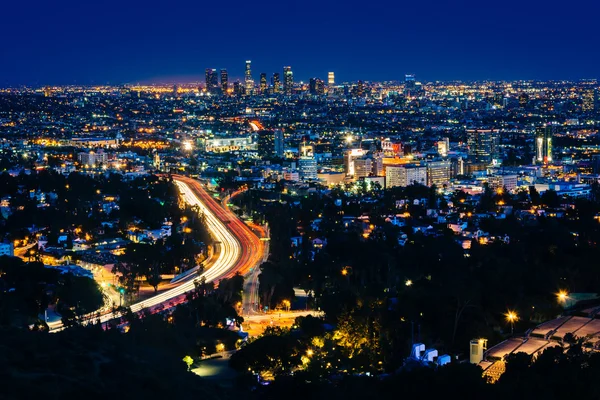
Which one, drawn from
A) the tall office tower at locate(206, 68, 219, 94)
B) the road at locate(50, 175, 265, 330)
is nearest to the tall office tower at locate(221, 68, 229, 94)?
the tall office tower at locate(206, 68, 219, 94)

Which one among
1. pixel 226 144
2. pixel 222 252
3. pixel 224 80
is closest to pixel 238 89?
pixel 224 80

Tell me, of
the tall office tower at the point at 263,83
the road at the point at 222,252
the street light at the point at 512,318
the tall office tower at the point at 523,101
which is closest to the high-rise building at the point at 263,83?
the tall office tower at the point at 263,83

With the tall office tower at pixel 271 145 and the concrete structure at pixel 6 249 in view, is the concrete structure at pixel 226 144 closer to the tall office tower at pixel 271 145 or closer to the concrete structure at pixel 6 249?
the tall office tower at pixel 271 145

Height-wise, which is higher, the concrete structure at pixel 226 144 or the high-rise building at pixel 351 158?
the concrete structure at pixel 226 144

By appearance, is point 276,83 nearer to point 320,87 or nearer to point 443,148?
point 320,87

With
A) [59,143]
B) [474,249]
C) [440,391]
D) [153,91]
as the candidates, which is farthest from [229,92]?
[440,391]

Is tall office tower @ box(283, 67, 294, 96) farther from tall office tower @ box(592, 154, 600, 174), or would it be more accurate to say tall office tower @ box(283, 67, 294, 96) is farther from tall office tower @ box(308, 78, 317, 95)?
tall office tower @ box(592, 154, 600, 174)

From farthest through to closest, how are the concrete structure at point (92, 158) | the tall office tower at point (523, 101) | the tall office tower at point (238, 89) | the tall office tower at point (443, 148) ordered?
1. the tall office tower at point (238, 89)
2. the tall office tower at point (523, 101)
3. the tall office tower at point (443, 148)
4. the concrete structure at point (92, 158)
